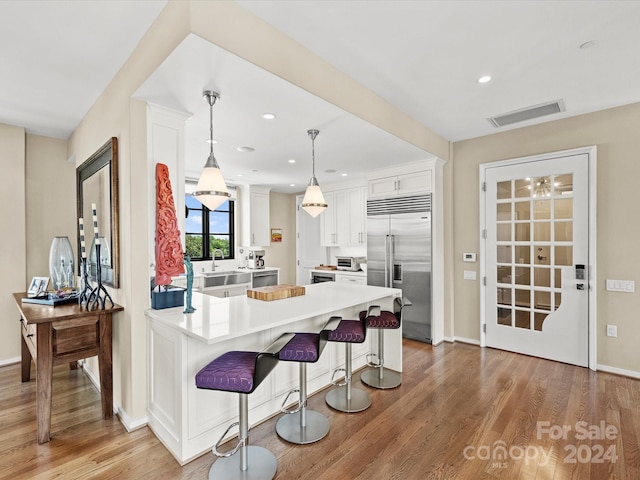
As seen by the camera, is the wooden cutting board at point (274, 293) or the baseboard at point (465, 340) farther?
the baseboard at point (465, 340)

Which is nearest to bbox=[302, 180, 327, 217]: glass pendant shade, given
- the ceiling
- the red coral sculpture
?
the ceiling

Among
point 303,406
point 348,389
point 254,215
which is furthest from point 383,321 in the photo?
point 254,215

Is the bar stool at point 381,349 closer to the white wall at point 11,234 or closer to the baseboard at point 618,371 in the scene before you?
the baseboard at point 618,371

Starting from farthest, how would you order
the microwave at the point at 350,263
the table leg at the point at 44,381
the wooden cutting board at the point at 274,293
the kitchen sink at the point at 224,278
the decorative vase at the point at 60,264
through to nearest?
the microwave at the point at 350,263, the kitchen sink at the point at 224,278, the decorative vase at the point at 60,264, the wooden cutting board at the point at 274,293, the table leg at the point at 44,381

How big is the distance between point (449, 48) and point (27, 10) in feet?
9.00

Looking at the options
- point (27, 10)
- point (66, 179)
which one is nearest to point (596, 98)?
point (27, 10)

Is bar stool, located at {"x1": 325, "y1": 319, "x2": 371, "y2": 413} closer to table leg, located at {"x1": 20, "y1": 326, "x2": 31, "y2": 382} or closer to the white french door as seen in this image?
the white french door

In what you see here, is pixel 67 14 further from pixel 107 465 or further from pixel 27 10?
pixel 107 465

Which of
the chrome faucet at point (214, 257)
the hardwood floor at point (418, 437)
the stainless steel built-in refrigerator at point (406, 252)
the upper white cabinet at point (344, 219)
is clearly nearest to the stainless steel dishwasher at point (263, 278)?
the chrome faucet at point (214, 257)

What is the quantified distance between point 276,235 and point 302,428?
15.8 ft

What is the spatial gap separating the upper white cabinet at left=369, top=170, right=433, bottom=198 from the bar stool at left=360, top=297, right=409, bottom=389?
191cm

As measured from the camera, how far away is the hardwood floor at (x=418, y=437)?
6.53 feet

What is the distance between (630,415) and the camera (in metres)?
2.58

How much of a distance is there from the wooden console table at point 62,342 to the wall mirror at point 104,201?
0.32 meters
